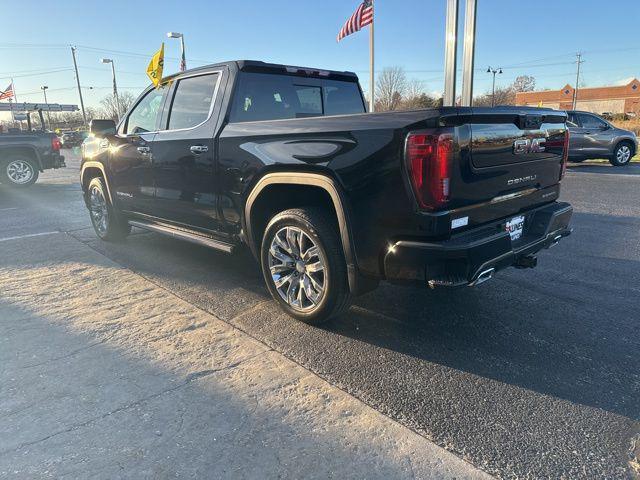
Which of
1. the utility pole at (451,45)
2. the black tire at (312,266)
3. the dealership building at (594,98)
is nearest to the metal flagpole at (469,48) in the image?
the utility pole at (451,45)

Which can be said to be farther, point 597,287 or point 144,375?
point 597,287

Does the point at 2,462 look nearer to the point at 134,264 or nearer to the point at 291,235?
the point at 291,235

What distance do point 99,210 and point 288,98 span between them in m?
3.34

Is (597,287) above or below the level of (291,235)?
below

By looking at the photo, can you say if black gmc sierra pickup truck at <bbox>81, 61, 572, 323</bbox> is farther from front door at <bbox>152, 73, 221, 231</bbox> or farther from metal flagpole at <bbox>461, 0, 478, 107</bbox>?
metal flagpole at <bbox>461, 0, 478, 107</bbox>

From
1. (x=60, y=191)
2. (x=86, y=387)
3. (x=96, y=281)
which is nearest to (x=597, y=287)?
(x=86, y=387)

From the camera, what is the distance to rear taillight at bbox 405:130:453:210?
2605 millimetres

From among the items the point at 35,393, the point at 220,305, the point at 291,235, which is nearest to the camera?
the point at 35,393

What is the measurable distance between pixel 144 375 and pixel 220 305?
1163mm

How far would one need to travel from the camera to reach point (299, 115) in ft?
15.0

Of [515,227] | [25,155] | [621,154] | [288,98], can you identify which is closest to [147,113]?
[288,98]

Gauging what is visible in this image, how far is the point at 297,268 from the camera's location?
3561mm

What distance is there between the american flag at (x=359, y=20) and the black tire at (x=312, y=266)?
13.0m

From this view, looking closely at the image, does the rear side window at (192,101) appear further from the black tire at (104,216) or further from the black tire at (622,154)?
the black tire at (622,154)
